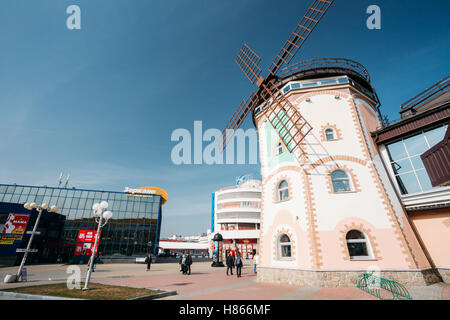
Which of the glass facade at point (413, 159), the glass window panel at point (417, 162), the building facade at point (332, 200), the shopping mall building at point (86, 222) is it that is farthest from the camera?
the shopping mall building at point (86, 222)

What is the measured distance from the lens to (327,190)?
12797mm

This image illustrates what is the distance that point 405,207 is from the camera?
12836 mm

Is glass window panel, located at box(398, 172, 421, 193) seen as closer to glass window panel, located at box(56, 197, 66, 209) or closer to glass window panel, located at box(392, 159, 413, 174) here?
glass window panel, located at box(392, 159, 413, 174)

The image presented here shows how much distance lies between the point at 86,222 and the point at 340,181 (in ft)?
163

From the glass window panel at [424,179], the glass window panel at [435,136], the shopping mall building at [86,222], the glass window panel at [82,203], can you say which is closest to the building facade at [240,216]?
the shopping mall building at [86,222]

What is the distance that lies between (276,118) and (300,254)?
34.9ft

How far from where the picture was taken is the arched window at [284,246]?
13.1 meters

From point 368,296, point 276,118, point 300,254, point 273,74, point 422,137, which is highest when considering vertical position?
point 273,74

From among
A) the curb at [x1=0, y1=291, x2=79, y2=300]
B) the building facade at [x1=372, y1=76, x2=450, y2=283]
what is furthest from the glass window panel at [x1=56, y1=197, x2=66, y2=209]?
the building facade at [x1=372, y1=76, x2=450, y2=283]

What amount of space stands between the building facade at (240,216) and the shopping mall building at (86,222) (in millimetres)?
21422

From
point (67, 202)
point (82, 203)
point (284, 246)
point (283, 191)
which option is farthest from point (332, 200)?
point (67, 202)

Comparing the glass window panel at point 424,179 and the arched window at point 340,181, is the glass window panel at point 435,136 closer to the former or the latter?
the glass window panel at point 424,179
